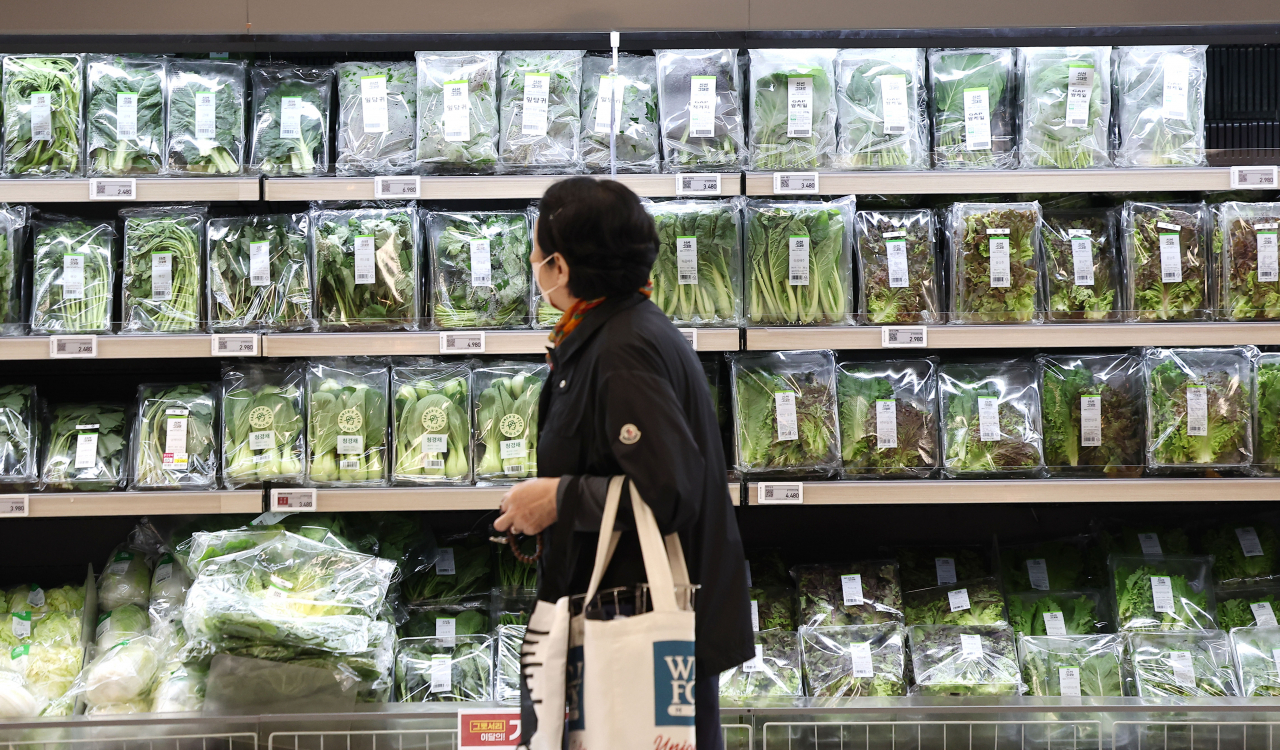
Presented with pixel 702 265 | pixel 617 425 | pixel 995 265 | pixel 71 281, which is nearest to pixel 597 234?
pixel 617 425

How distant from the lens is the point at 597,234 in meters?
1.72

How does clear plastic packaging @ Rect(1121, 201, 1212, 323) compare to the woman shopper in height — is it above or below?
above

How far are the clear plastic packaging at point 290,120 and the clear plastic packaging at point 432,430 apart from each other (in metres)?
0.74

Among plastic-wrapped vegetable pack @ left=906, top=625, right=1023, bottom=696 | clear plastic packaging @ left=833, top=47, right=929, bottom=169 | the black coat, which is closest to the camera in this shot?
the black coat

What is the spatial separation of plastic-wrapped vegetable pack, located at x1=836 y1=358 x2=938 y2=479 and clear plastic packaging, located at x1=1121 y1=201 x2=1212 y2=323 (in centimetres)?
66

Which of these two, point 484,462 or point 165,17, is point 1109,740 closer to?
point 484,462

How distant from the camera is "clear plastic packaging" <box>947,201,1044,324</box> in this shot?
289 centimetres

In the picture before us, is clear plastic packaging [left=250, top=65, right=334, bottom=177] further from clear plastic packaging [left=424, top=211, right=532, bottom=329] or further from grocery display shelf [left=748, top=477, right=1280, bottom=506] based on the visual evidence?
grocery display shelf [left=748, top=477, right=1280, bottom=506]

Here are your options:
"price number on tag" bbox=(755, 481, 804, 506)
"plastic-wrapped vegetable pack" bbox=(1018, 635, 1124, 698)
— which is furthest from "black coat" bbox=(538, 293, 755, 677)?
"plastic-wrapped vegetable pack" bbox=(1018, 635, 1124, 698)

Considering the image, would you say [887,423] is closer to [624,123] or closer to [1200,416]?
[1200,416]

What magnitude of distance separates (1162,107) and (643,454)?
2.23 metres

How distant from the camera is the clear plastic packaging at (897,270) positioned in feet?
9.55

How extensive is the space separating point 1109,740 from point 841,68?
2.07m

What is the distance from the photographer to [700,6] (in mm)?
2932
